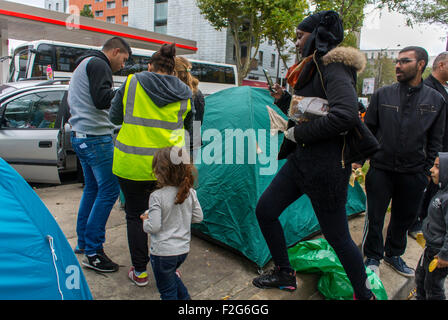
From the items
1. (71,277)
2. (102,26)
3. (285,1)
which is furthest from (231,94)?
(102,26)

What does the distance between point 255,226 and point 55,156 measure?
313cm

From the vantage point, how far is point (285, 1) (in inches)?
668

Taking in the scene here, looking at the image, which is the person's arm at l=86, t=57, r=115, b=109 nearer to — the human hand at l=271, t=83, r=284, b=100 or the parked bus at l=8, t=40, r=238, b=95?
the human hand at l=271, t=83, r=284, b=100

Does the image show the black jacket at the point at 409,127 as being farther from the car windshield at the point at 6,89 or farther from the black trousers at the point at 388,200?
the car windshield at the point at 6,89

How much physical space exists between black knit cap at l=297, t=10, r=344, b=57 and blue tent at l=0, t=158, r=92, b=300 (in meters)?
1.70

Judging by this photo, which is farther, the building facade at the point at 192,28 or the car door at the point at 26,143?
the building facade at the point at 192,28

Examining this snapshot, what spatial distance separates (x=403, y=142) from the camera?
8.85 feet

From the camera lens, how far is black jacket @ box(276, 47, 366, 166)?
1.87m

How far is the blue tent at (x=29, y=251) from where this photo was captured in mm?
1301

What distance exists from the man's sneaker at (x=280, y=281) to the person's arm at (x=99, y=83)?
174 centimetres

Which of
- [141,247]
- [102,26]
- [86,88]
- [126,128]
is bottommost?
[141,247]

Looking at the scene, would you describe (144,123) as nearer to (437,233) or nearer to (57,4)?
(437,233)

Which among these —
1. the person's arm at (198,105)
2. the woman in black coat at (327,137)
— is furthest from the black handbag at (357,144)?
the person's arm at (198,105)
